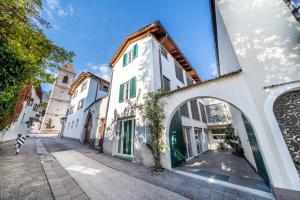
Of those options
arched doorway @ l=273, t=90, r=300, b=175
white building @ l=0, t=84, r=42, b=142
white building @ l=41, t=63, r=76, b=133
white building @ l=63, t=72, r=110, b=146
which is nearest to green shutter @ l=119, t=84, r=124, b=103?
white building @ l=63, t=72, r=110, b=146

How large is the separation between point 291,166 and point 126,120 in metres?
7.02

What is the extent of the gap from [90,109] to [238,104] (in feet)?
44.1

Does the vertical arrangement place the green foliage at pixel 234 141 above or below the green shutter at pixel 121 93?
below

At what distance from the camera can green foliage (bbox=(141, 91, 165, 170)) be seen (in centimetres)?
523

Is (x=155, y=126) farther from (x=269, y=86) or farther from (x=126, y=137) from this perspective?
(x=269, y=86)

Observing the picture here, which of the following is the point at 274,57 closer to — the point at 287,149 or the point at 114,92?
the point at 287,149

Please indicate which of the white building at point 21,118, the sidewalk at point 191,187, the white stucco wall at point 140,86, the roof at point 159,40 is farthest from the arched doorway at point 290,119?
the white building at point 21,118

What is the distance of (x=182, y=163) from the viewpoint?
654cm

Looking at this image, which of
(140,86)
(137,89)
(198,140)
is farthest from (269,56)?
(198,140)

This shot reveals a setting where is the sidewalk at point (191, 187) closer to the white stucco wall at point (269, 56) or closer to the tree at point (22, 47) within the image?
the white stucco wall at point (269, 56)

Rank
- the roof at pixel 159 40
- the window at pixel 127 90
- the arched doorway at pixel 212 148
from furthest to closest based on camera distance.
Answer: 1. the roof at pixel 159 40
2. the window at pixel 127 90
3. the arched doorway at pixel 212 148

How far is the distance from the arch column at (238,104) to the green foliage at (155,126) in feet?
0.78

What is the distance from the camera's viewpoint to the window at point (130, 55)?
8743mm

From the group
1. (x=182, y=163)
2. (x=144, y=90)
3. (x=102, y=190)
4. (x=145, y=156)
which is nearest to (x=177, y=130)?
(x=182, y=163)
